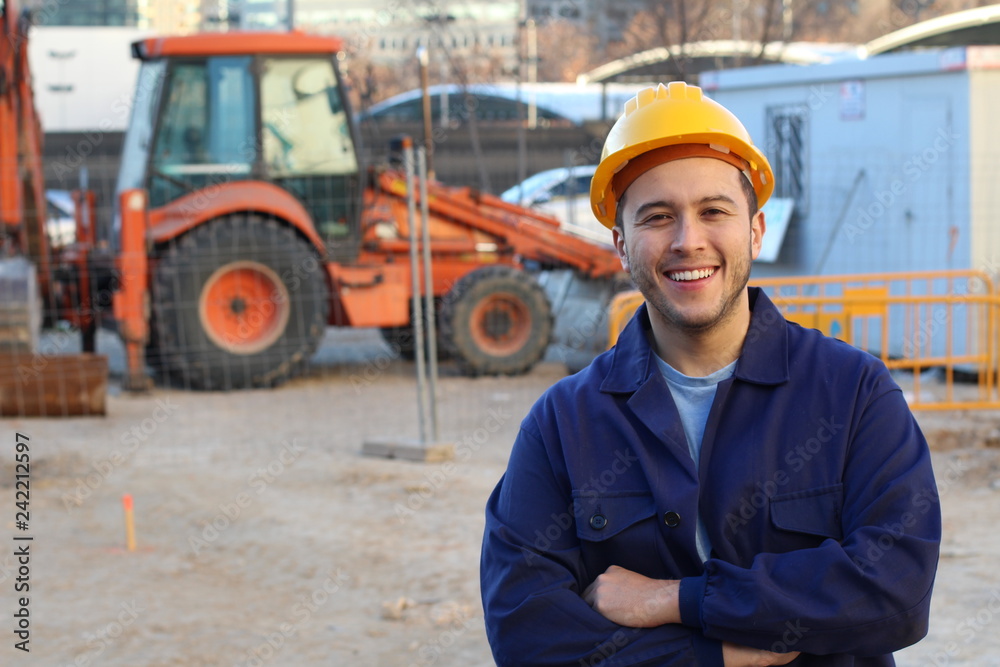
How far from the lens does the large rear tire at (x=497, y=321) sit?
11.4 m

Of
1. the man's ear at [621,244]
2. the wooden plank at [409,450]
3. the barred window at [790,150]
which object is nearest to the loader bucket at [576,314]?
the barred window at [790,150]

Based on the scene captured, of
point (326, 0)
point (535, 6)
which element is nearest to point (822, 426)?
point (535, 6)

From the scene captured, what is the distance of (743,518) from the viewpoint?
1.98m

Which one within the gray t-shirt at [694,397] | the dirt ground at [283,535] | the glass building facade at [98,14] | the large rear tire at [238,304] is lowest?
the dirt ground at [283,535]

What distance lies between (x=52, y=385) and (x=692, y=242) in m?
8.34

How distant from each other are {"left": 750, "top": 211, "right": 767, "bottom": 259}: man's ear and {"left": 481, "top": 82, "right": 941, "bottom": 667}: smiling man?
1 centimetres

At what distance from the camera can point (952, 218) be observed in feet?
34.8

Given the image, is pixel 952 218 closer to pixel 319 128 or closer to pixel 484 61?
pixel 319 128

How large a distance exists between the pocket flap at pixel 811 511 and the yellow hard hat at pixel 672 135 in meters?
0.57

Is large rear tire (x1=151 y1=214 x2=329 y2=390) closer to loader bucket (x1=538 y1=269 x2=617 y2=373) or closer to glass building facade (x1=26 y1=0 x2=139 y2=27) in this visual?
loader bucket (x1=538 y1=269 x2=617 y2=373)

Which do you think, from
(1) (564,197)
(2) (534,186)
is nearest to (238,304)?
(1) (564,197)

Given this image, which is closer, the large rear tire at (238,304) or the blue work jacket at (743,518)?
the blue work jacket at (743,518)

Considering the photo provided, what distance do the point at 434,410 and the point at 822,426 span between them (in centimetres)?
642

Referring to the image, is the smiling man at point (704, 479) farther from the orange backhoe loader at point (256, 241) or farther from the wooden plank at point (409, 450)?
the orange backhoe loader at point (256, 241)
